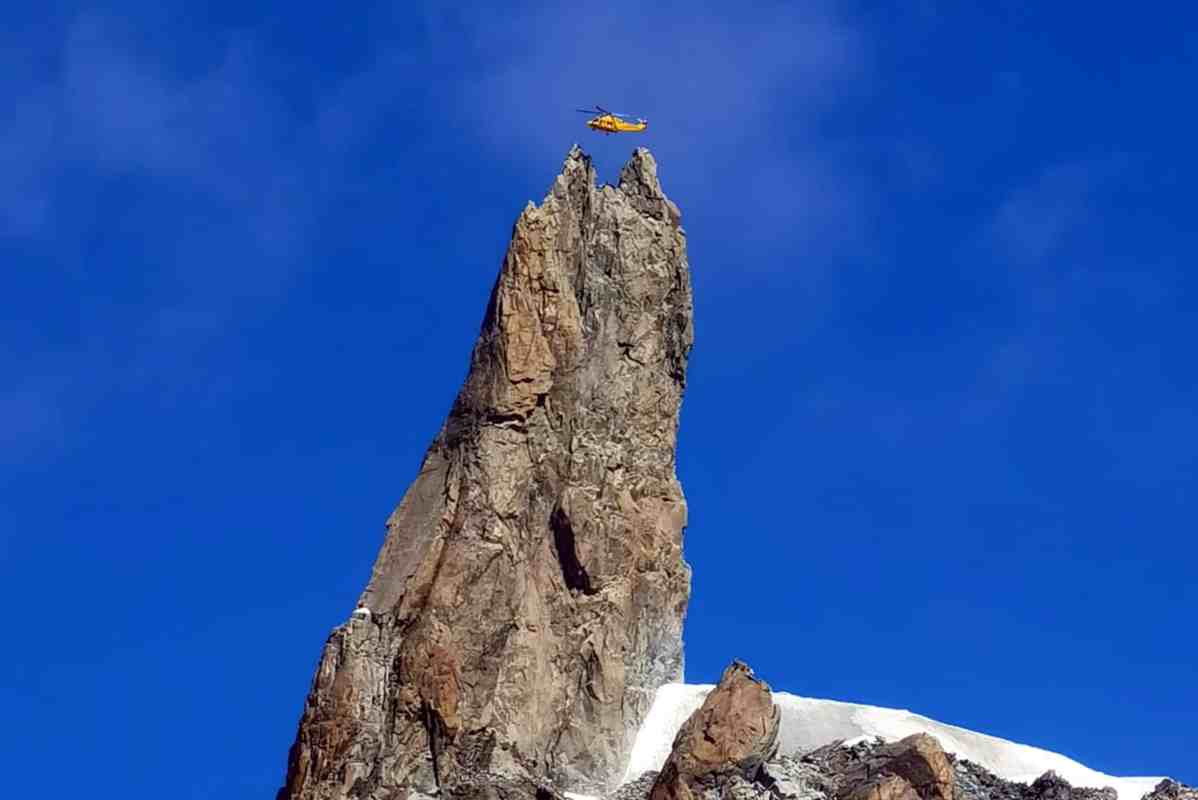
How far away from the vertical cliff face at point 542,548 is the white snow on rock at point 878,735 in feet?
4.14

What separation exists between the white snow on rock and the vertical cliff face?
1.26 m

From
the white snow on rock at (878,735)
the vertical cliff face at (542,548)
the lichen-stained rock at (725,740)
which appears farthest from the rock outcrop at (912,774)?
the vertical cliff face at (542,548)

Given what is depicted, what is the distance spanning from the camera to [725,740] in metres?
140

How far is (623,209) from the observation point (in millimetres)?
162125

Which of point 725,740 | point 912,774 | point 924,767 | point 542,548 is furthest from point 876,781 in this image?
point 542,548

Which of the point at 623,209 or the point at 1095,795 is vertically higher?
the point at 623,209

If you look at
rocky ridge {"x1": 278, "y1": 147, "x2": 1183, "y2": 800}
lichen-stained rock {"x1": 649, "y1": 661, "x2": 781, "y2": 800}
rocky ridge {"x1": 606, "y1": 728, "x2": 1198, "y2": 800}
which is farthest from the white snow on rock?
lichen-stained rock {"x1": 649, "y1": 661, "x2": 781, "y2": 800}

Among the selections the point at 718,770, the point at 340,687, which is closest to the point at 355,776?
the point at 340,687

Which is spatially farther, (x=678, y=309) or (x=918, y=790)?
(x=678, y=309)

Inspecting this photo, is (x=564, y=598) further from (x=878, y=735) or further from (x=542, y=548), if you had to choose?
(x=878, y=735)

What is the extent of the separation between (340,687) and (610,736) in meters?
12.7

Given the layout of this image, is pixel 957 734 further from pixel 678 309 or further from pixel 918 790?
pixel 678 309

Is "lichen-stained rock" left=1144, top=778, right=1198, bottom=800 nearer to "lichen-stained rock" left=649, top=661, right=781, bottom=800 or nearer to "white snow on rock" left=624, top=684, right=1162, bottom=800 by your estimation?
"white snow on rock" left=624, top=684, right=1162, bottom=800

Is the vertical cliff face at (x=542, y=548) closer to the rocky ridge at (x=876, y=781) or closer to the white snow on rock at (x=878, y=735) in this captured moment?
the white snow on rock at (x=878, y=735)
